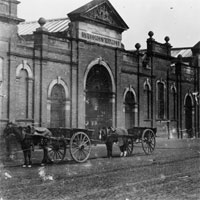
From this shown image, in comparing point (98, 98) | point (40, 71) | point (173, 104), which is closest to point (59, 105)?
point (40, 71)

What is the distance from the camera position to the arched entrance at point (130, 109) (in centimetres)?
2891

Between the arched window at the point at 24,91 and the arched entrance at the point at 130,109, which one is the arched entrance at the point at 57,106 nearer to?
the arched window at the point at 24,91

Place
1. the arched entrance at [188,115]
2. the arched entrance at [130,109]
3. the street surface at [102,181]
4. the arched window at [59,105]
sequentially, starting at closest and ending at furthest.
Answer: the street surface at [102,181] → the arched window at [59,105] → the arched entrance at [130,109] → the arched entrance at [188,115]

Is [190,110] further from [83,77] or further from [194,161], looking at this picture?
[194,161]

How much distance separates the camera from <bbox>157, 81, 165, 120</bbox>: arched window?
32.2 meters

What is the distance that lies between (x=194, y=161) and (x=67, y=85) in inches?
370

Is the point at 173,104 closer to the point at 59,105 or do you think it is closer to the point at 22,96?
the point at 59,105

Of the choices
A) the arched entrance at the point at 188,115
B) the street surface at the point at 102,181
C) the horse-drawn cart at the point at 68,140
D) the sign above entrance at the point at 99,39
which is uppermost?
the sign above entrance at the point at 99,39

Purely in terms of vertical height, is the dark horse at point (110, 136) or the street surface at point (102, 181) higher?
the dark horse at point (110, 136)

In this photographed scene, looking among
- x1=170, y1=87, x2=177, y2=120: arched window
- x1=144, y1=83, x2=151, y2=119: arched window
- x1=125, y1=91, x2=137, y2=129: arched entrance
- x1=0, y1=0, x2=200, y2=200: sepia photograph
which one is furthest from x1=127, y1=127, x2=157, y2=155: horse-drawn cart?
x1=170, y1=87, x2=177, y2=120: arched window

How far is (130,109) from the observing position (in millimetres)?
29234

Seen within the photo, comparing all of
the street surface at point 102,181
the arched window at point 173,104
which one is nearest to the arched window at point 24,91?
the street surface at point 102,181

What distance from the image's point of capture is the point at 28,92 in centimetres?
2175

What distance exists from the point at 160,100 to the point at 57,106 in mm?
10833
